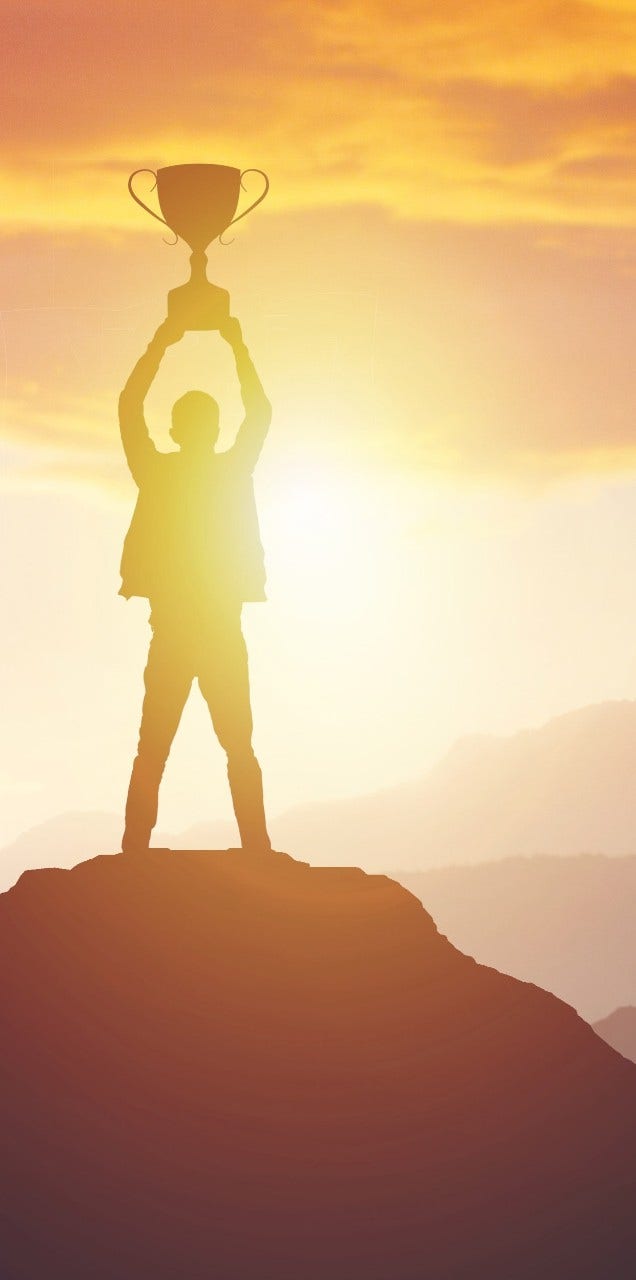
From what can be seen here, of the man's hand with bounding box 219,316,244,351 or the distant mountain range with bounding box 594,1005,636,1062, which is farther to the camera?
A: the distant mountain range with bounding box 594,1005,636,1062

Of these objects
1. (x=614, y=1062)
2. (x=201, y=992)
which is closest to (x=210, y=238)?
(x=201, y=992)

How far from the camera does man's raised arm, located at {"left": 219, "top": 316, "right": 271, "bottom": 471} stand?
14.0 m

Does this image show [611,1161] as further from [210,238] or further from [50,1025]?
[210,238]

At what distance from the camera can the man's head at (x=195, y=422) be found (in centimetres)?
1412

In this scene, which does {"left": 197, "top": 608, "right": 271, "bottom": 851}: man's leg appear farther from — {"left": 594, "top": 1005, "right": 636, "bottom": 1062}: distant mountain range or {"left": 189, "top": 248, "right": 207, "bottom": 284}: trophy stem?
{"left": 594, "top": 1005, "right": 636, "bottom": 1062}: distant mountain range

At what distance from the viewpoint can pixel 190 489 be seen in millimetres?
14148

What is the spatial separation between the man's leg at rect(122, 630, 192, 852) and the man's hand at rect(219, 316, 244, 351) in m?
2.37

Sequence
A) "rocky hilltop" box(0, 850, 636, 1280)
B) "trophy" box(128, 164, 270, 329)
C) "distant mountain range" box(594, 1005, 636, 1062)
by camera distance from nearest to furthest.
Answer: "rocky hilltop" box(0, 850, 636, 1280) < "trophy" box(128, 164, 270, 329) < "distant mountain range" box(594, 1005, 636, 1062)

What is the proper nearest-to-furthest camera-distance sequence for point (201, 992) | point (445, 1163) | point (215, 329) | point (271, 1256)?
point (271, 1256) < point (445, 1163) < point (201, 992) < point (215, 329)

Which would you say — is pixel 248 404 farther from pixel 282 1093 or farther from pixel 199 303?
pixel 282 1093

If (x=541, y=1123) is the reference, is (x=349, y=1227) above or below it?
below

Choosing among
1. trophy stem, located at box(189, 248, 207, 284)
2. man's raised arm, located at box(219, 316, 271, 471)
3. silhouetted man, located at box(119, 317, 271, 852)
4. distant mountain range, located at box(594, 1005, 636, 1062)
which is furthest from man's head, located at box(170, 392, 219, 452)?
distant mountain range, located at box(594, 1005, 636, 1062)

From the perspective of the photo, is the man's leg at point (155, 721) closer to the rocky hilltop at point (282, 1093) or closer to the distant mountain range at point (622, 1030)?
the rocky hilltop at point (282, 1093)

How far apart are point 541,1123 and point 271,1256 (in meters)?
2.36
